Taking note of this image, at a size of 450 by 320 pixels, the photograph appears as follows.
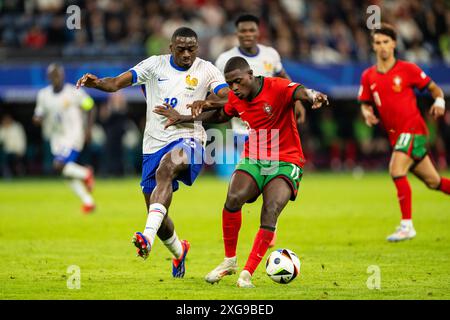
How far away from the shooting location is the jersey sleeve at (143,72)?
10688 millimetres

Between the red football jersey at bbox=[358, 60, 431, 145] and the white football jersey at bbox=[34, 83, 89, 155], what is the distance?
24.7ft

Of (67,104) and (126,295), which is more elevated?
(67,104)

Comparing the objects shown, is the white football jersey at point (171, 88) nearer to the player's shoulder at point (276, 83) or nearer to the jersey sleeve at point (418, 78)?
the player's shoulder at point (276, 83)

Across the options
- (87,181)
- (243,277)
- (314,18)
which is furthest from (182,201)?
(243,277)

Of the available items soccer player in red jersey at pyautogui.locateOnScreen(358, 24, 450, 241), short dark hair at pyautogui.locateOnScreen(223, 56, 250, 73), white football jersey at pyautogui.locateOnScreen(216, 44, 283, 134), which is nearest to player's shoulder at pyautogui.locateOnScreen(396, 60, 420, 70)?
soccer player in red jersey at pyautogui.locateOnScreen(358, 24, 450, 241)

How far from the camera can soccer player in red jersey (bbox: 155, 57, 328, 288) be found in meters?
9.75

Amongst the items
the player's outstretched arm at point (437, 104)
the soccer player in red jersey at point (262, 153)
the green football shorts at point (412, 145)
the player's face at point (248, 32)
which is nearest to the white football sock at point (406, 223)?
the green football shorts at point (412, 145)

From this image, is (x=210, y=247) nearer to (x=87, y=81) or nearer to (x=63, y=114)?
(x=87, y=81)

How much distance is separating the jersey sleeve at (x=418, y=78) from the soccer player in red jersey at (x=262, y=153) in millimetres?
4496

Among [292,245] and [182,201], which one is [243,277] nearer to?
[292,245]

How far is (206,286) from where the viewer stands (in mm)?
9867

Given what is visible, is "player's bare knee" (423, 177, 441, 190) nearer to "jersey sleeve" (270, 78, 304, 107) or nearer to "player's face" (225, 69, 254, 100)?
"jersey sleeve" (270, 78, 304, 107)

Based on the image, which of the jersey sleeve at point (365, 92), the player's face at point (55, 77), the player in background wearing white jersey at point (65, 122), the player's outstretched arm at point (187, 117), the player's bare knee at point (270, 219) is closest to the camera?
the player's bare knee at point (270, 219)
